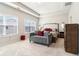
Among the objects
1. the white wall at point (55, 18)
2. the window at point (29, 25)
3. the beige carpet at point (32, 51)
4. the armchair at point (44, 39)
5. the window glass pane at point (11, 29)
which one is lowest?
the beige carpet at point (32, 51)

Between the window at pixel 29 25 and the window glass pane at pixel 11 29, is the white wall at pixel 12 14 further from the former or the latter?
the window at pixel 29 25

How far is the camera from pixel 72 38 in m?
3.29

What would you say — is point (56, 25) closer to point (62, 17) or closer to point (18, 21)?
point (62, 17)

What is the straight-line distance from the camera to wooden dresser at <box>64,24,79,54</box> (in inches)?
125

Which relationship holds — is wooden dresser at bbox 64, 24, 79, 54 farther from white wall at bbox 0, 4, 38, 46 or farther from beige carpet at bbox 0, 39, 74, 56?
white wall at bbox 0, 4, 38, 46

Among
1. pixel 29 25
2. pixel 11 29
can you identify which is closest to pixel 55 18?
pixel 29 25

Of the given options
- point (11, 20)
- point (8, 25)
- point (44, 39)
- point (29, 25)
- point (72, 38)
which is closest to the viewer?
point (72, 38)

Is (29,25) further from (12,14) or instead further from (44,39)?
(44,39)

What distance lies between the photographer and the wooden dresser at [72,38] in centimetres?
318

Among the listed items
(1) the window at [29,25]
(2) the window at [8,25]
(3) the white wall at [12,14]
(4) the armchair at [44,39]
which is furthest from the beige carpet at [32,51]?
(1) the window at [29,25]

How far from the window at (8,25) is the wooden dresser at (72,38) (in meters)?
A: 3.53

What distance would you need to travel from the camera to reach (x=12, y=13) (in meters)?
4.91

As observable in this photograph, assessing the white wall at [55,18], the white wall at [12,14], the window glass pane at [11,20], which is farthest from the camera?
the white wall at [55,18]

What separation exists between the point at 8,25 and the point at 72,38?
12.6 feet
